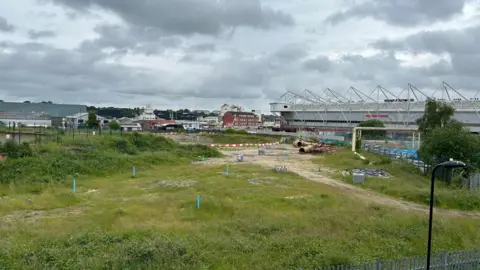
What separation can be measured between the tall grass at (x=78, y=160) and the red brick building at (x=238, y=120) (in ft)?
418

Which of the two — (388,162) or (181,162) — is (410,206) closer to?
(388,162)

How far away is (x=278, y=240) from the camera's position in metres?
13.3

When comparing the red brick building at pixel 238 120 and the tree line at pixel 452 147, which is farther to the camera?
the red brick building at pixel 238 120

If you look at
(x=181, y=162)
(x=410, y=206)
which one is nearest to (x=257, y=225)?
(x=410, y=206)

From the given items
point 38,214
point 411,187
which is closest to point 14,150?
point 38,214

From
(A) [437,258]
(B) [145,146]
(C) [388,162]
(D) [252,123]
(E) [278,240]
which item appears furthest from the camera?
(D) [252,123]

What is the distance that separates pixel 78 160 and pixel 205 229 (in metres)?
18.4

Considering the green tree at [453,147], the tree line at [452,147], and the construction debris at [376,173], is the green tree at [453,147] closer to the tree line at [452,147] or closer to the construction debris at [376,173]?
the tree line at [452,147]

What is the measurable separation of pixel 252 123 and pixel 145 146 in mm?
141657

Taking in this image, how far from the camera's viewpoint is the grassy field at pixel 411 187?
21125 mm

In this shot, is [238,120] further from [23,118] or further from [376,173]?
[376,173]

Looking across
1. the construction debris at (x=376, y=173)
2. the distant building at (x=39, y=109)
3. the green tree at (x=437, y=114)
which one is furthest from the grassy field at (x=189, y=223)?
the distant building at (x=39, y=109)

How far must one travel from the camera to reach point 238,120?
176 m

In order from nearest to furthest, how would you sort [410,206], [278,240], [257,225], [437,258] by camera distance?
[437,258] < [278,240] < [257,225] < [410,206]
